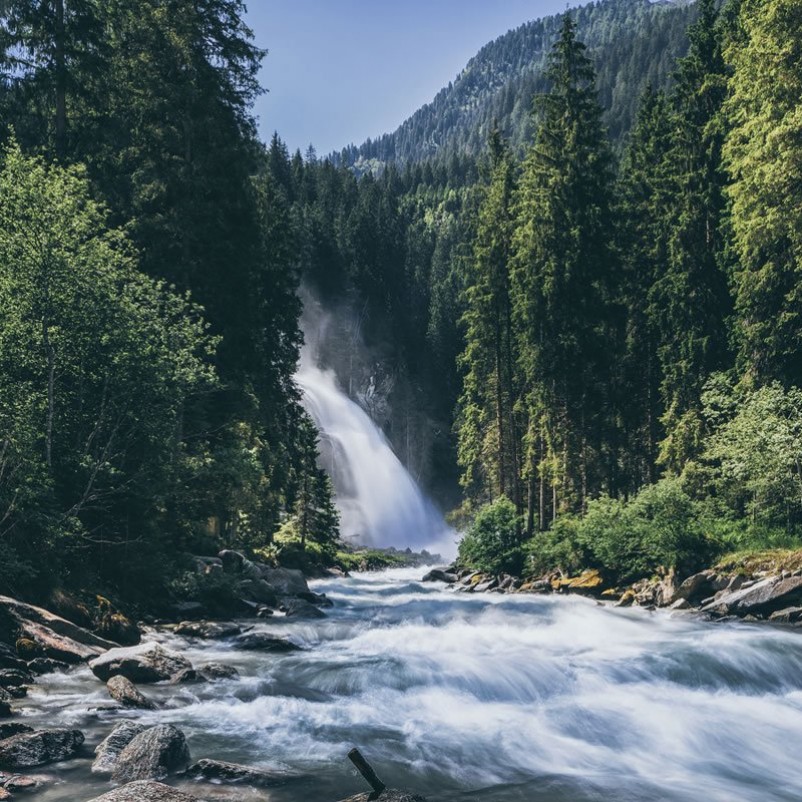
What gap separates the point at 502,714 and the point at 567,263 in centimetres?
2114

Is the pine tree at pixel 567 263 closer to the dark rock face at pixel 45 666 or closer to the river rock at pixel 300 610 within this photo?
the river rock at pixel 300 610

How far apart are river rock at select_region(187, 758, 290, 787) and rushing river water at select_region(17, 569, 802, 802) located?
226 millimetres

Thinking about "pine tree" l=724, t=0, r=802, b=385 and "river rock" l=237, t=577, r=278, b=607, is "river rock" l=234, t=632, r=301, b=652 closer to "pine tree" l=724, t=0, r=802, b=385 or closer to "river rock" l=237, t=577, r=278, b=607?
"river rock" l=237, t=577, r=278, b=607

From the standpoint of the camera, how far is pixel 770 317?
22.2 meters

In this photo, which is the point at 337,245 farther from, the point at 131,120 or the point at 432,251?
the point at 131,120

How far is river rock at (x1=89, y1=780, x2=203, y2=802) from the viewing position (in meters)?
6.14

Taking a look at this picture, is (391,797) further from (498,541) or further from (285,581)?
(498,541)

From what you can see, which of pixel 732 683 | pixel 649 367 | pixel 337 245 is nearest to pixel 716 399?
pixel 649 367

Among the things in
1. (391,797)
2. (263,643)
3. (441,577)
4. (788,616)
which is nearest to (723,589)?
(788,616)

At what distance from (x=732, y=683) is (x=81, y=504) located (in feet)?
38.0

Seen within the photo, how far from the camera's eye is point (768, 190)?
21.1 m

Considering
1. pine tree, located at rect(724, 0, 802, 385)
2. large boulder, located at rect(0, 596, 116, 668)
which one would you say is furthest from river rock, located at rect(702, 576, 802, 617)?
large boulder, located at rect(0, 596, 116, 668)

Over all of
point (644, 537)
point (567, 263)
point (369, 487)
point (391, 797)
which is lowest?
point (391, 797)

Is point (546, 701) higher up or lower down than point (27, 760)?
lower down
